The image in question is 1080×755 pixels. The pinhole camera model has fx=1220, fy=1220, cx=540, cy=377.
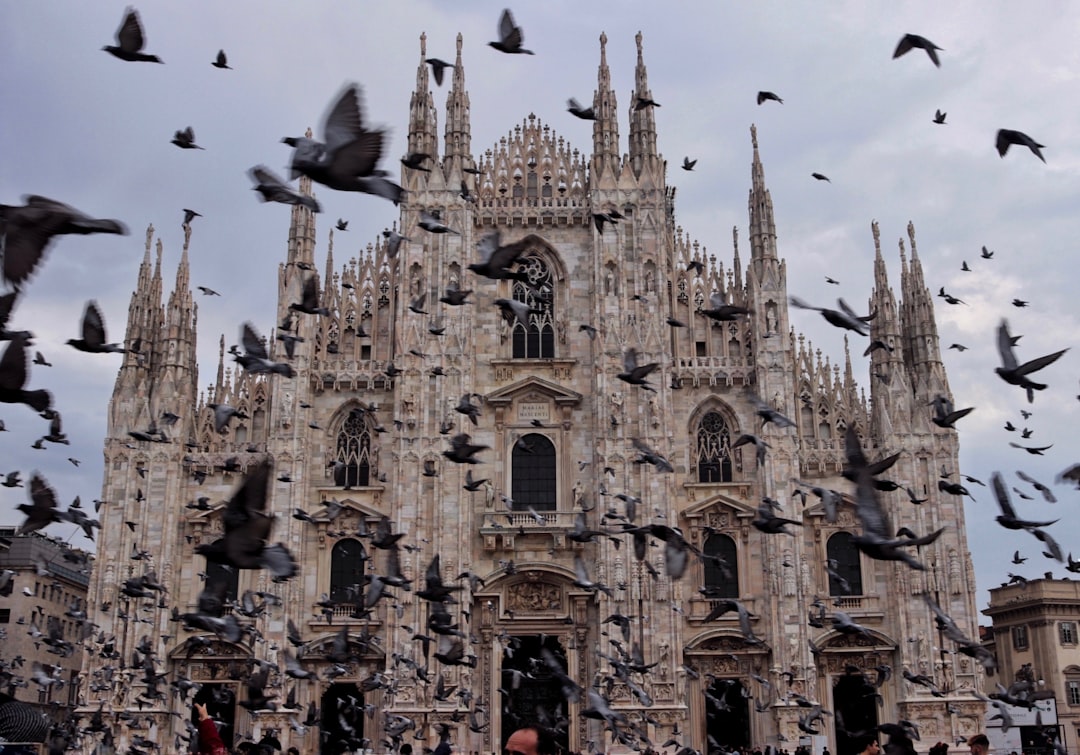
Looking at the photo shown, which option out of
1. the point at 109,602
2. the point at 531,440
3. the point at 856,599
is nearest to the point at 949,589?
the point at 856,599

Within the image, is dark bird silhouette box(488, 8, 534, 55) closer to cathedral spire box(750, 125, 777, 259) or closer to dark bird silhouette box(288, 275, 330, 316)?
dark bird silhouette box(288, 275, 330, 316)

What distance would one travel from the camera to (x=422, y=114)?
136ft

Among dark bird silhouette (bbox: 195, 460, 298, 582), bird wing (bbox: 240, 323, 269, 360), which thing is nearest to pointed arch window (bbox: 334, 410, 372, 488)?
bird wing (bbox: 240, 323, 269, 360)

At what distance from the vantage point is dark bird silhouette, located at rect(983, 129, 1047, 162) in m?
15.0

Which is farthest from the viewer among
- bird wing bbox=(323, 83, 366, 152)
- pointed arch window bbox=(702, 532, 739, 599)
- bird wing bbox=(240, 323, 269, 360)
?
pointed arch window bbox=(702, 532, 739, 599)

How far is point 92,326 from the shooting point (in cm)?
1348

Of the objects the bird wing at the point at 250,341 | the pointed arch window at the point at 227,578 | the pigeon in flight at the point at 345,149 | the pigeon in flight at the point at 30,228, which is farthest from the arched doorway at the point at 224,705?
the pigeon in flight at the point at 30,228

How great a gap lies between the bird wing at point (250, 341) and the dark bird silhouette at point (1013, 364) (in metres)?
10.0

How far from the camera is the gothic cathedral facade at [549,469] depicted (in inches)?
1425

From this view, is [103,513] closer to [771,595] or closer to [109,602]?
[109,602]

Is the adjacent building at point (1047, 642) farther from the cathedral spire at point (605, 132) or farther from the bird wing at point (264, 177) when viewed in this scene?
the bird wing at point (264, 177)

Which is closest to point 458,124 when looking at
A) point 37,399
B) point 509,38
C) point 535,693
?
point 535,693

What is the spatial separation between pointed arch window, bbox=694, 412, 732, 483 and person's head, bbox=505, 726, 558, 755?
32.1 meters

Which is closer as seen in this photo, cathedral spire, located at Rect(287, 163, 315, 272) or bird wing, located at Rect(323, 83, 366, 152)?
bird wing, located at Rect(323, 83, 366, 152)
